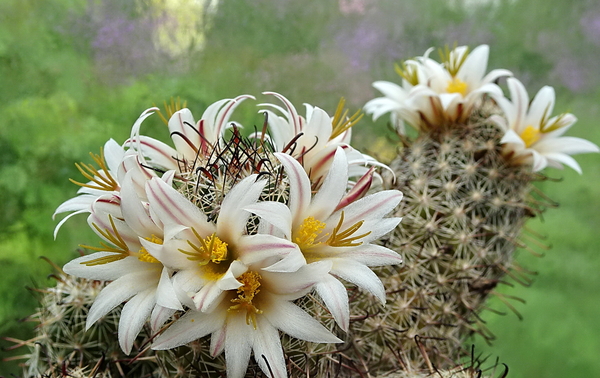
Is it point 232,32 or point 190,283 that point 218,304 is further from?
point 232,32

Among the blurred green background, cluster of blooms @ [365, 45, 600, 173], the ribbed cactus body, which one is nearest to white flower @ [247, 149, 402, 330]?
the ribbed cactus body

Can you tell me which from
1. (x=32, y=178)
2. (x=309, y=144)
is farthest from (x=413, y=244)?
(x=32, y=178)

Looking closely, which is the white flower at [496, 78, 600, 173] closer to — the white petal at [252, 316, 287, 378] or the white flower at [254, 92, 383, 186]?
the white flower at [254, 92, 383, 186]

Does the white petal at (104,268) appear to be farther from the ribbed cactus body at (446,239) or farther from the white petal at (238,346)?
the ribbed cactus body at (446,239)

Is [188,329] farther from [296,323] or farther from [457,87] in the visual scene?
[457,87]

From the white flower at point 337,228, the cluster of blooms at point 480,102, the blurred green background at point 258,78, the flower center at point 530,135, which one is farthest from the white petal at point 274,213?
the blurred green background at point 258,78
